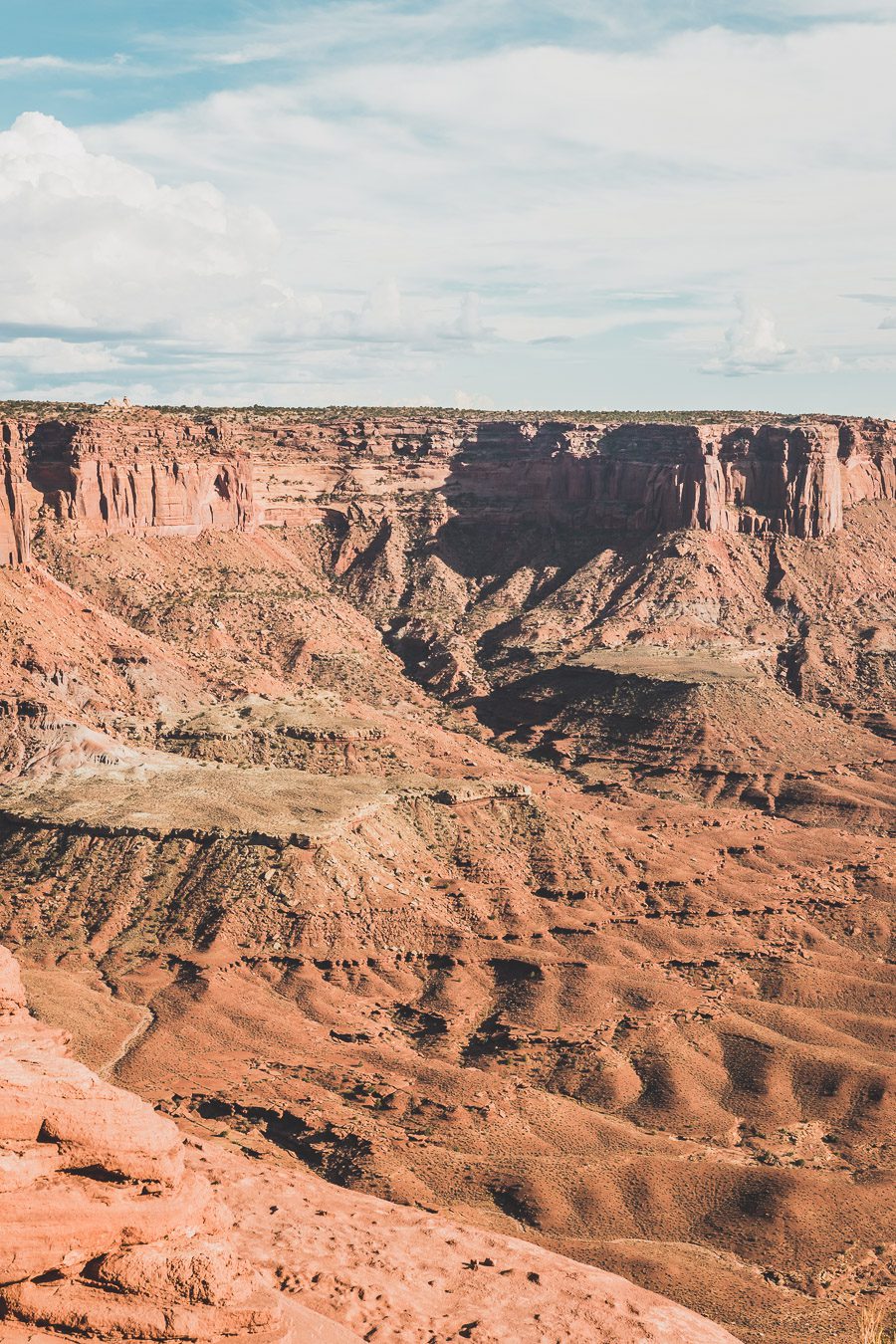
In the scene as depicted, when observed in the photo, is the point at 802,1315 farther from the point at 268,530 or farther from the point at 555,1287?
the point at 268,530

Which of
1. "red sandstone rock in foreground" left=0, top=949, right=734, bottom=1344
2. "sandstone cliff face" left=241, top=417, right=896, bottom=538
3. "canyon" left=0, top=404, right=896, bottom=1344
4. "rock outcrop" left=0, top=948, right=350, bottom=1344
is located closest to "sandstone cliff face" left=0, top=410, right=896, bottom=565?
"sandstone cliff face" left=241, top=417, right=896, bottom=538

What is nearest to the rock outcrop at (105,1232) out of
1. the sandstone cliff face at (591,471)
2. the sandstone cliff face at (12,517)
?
the sandstone cliff face at (12,517)

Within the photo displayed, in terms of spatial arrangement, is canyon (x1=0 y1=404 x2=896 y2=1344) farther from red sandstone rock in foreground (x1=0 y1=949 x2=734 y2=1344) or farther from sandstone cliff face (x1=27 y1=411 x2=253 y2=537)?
sandstone cliff face (x1=27 y1=411 x2=253 y2=537)

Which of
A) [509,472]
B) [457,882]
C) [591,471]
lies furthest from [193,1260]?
[509,472]

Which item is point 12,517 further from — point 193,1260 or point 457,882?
point 193,1260

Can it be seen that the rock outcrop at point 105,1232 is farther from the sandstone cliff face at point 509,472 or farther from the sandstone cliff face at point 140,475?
the sandstone cliff face at point 509,472

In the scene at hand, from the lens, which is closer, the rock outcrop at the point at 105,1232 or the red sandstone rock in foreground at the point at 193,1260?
the rock outcrop at the point at 105,1232
